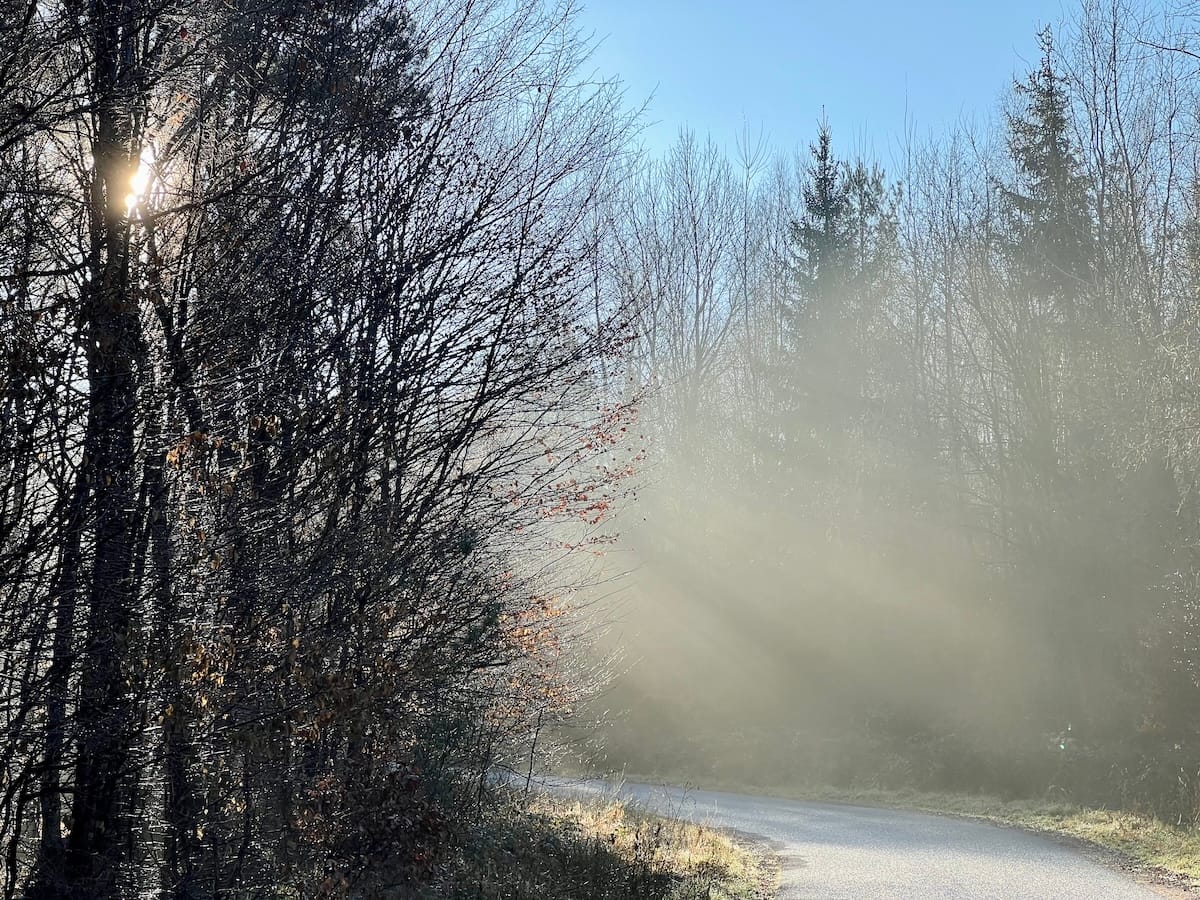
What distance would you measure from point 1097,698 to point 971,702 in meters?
3.33

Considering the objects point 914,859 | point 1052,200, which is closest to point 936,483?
point 1052,200

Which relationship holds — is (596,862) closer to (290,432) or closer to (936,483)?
(290,432)

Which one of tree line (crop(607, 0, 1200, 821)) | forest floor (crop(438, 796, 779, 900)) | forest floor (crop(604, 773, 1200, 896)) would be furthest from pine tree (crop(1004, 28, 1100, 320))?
forest floor (crop(438, 796, 779, 900))

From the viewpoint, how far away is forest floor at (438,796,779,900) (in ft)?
31.0

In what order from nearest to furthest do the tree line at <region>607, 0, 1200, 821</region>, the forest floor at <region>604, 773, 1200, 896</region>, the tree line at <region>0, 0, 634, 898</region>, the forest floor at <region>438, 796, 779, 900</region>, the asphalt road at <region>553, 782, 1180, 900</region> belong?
the tree line at <region>0, 0, 634, 898</region>, the forest floor at <region>438, 796, 779, 900</region>, the asphalt road at <region>553, 782, 1180, 900</region>, the forest floor at <region>604, 773, 1200, 896</region>, the tree line at <region>607, 0, 1200, 821</region>

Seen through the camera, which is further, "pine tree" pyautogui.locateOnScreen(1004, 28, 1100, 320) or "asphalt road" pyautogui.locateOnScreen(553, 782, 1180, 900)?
"pine tree" pyautogui.locateOnScreen(1004, 28, 1100, 320)

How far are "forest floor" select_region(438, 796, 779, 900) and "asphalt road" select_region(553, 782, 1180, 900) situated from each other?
2.18 feet

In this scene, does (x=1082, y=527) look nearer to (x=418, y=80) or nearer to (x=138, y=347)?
(x=418, y=80)

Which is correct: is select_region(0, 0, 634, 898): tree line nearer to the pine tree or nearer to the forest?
the forest

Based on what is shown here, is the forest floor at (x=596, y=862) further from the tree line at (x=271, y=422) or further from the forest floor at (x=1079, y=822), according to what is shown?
the forest floor at (x=1079, y=822)

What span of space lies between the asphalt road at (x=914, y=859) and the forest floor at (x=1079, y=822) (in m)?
0.47

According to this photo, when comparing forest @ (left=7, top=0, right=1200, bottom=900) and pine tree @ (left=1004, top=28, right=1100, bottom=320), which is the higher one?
pine tree @ (left=1004, top=28, right=1100, bottom=320)

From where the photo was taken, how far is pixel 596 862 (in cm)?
1045

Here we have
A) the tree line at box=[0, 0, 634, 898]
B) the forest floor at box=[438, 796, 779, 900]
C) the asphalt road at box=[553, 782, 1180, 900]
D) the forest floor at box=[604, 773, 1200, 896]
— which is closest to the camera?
the tree line at box=[0, 0, 634, 898]
